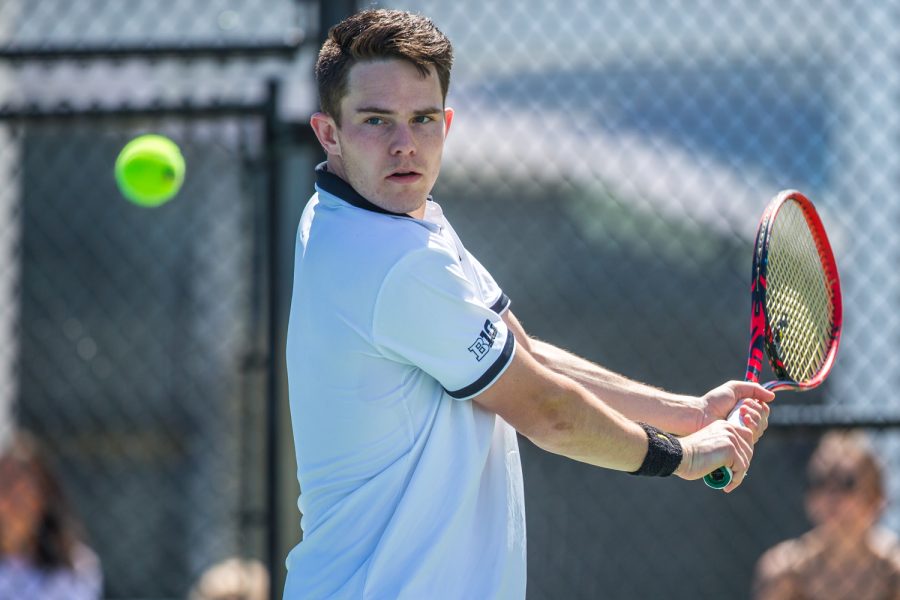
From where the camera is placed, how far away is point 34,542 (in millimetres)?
4422

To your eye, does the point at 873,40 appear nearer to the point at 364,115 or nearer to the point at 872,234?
the point at 872,234

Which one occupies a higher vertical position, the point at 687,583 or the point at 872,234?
the point at 872,234

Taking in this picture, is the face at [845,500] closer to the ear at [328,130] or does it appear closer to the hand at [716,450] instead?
the hand at [716,450]

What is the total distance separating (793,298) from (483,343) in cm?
112

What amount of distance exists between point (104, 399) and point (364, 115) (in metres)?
4.87

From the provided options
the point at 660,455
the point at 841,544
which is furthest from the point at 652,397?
the point at 841,544

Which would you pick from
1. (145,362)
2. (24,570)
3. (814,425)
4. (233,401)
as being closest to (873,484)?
(814,425)

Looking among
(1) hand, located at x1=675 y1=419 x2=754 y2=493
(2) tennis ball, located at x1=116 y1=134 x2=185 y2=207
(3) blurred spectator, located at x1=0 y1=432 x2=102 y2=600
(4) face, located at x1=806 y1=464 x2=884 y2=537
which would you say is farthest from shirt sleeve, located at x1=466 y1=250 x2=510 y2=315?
(3) blurred spectator, located at x1=0 y1=432 x2=102 y2=600

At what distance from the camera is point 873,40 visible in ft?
13.8

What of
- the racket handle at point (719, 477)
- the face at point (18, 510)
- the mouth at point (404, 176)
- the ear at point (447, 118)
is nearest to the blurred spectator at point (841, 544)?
the racket handle at point (719, 477)

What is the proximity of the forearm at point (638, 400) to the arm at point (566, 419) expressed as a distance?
0.30 m

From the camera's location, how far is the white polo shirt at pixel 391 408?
2.17 meters

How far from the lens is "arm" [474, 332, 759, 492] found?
2225 mm

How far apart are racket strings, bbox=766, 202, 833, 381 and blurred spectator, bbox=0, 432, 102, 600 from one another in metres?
2.69
